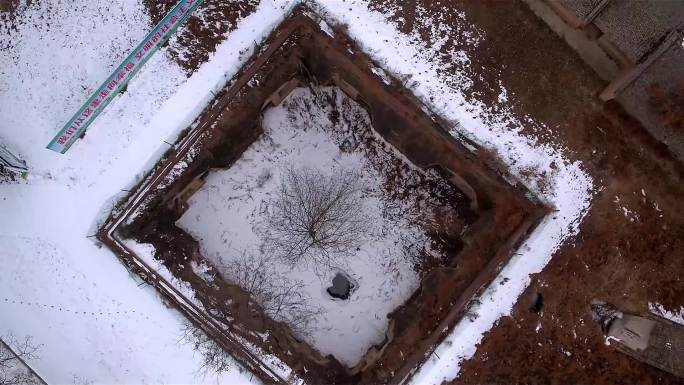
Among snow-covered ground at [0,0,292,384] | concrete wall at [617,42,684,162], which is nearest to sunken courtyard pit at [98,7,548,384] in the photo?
snow-covered ground at [0,0,292,384]

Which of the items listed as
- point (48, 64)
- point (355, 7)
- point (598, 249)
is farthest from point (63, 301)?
point (598, 249)

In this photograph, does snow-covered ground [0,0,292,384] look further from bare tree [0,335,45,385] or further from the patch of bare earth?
the patch of bare earth

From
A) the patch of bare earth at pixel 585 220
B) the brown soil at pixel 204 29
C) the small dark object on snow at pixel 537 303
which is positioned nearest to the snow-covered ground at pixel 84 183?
the brown soil at pixel 204 29

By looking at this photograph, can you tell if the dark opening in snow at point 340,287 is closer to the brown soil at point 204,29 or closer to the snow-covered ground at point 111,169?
the snow-covered ground at point 111,169

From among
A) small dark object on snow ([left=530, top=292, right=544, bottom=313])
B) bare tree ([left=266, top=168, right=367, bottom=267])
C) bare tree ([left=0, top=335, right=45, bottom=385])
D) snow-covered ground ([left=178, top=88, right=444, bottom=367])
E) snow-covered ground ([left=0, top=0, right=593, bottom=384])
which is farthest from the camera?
snow-covered ground ([left=178, top=88, right=444, bottom=367])

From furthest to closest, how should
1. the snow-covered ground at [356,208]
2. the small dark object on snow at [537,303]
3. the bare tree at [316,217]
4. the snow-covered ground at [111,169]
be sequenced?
the snow-covered ground at [356,208]
the bare tree at [316,217]
the small dark object on snow at [537,303]
the snow-covered ground at [111,169]
